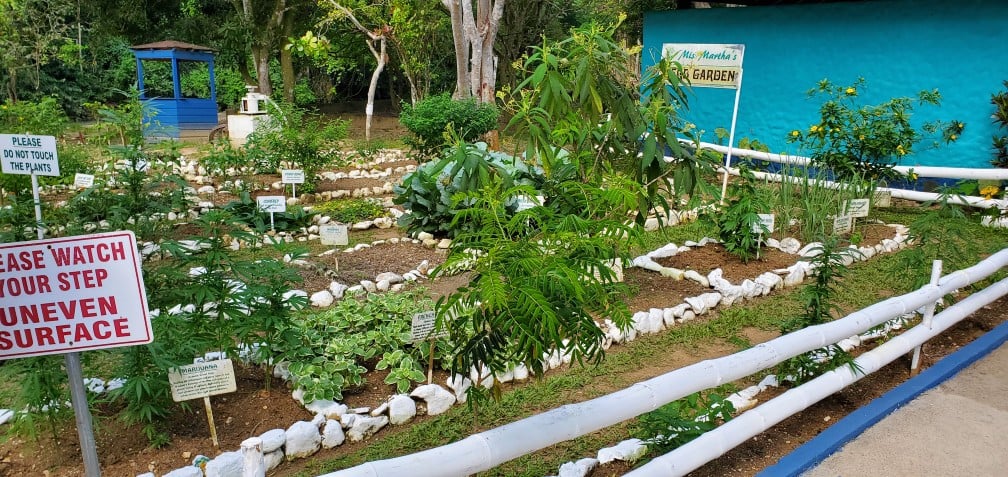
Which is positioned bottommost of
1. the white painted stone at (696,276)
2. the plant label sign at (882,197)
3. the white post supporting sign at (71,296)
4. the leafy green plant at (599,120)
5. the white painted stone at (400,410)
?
the white painted stone at (400,410)

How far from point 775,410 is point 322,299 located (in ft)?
11.5

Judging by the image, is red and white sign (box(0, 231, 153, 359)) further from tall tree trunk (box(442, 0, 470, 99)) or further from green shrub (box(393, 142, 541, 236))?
tall tree trunk (box(442, 0, 470, 99))

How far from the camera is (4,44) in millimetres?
18250

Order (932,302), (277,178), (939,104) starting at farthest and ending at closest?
(277,178) → (939,104) → (932,302)

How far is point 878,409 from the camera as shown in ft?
12.2

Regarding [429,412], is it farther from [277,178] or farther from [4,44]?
[4,44]

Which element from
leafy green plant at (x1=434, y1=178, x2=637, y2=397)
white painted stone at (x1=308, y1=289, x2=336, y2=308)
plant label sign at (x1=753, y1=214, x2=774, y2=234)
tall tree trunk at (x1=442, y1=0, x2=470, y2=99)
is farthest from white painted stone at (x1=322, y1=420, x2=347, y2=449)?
tall tree trunk at (x1=442, y1=0, x2=470, y2=99)

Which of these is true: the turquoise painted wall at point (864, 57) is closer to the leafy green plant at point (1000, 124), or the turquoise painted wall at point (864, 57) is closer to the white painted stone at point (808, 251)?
the leafy green plant at point (1000, 124)

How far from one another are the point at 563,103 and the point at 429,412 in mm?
1888

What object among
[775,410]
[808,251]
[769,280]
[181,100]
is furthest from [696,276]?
[181,100]

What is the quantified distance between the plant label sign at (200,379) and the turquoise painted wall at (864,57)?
7.09 metres

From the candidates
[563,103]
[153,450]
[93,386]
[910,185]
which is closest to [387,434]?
[153,450]

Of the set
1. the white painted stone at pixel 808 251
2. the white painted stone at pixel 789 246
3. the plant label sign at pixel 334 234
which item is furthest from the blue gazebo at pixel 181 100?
the white painted stone at pixel 808 251

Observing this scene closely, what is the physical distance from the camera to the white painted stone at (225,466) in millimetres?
3078
